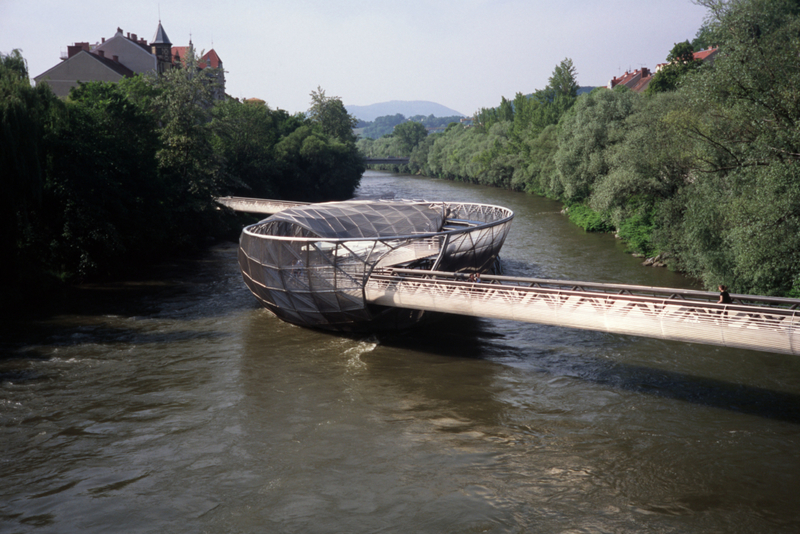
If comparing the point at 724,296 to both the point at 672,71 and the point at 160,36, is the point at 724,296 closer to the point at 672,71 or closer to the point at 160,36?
the point at 672,71

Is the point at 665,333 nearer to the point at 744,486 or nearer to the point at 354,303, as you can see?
the point at 744,486

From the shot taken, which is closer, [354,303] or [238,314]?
[354,303]

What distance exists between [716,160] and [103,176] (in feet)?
89.7

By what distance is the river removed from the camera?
35.2ft

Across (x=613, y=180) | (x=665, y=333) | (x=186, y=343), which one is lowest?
(x=186, y=343)

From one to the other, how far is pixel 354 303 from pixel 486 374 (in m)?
4.87

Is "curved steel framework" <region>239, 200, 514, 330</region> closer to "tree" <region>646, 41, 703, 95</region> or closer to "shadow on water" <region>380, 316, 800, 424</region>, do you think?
"shadow on water" <region>380, 316, 800, 424</region>

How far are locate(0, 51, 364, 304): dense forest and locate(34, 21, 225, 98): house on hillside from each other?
795cm

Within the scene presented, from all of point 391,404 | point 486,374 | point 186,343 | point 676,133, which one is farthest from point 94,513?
point 676,133

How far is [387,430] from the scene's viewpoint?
45.3 ft

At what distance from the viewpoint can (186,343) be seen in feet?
65.0

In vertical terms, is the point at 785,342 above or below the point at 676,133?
below

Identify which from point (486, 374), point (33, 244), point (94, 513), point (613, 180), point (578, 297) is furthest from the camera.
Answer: point (613, 180)

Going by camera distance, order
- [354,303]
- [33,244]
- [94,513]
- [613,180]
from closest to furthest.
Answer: [94,513] → [354,303] → [33,244] → [613,180]
